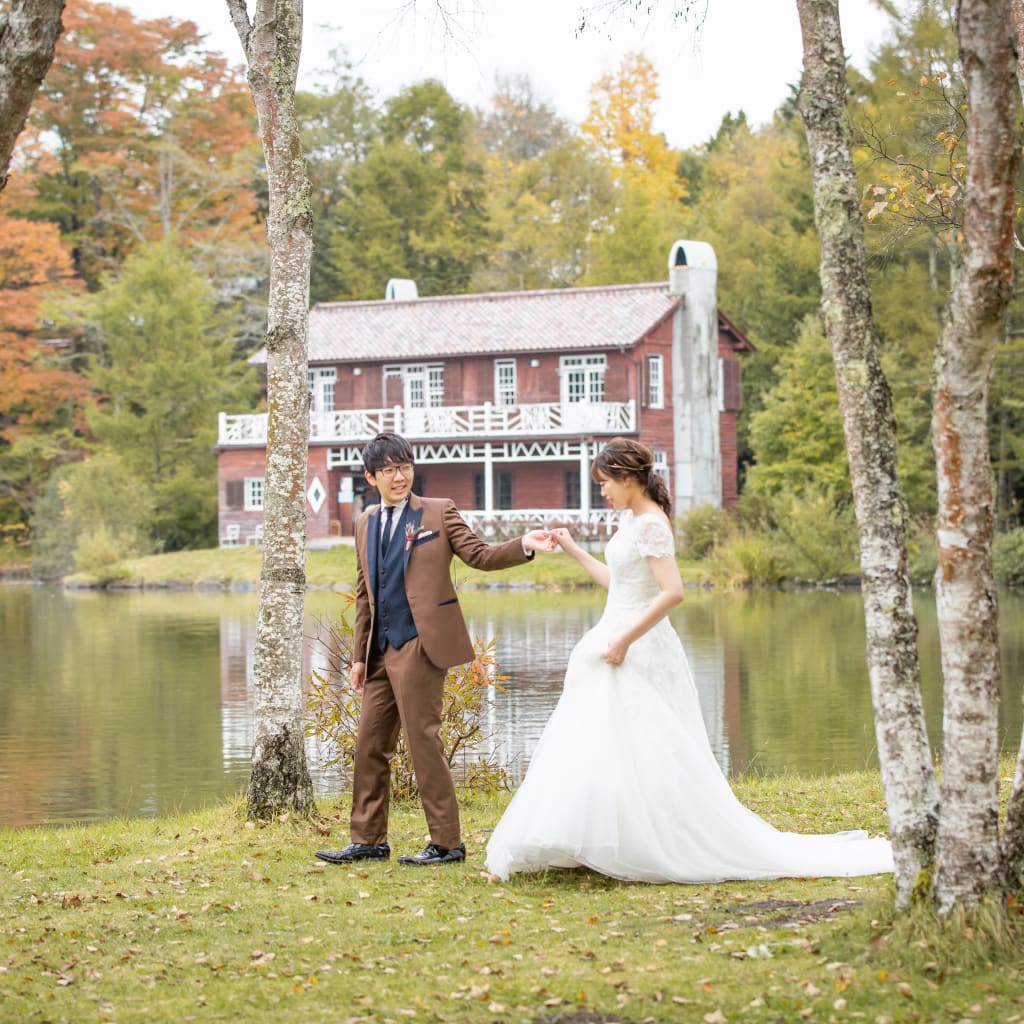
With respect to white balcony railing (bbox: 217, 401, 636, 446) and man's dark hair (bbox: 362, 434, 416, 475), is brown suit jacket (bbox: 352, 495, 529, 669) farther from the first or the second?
white balcony railing (bbox: 217, 401, 636, 446)

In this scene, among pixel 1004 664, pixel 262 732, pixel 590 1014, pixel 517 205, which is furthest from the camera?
pixel 517 205

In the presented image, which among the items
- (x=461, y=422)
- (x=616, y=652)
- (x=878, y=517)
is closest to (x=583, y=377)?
(x=461, y=422)

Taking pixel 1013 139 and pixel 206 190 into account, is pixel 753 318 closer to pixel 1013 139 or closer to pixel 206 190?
pixel 206 190

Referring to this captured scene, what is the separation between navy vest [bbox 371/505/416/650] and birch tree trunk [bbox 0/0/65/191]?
8.93 ft

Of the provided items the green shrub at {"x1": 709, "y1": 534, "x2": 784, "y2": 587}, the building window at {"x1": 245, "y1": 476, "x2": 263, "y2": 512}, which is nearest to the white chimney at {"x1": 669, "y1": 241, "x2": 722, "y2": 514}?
the green shrub at {"x1": 709, "y1": 534, "x2": 784, "y2": 587}

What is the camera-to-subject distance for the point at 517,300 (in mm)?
43719

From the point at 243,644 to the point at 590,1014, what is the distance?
1980 cm

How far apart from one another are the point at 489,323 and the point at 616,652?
122 feet

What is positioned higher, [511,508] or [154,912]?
[511,508]

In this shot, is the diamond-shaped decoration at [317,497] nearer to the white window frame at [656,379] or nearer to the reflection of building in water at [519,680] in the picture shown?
the white window frame at [656,379]

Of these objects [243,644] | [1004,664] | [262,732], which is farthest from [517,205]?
[262,732]

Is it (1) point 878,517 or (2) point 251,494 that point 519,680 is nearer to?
(1) point 878,517

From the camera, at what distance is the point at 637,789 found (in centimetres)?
630

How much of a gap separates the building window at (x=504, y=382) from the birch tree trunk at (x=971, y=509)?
3799 centimetres
